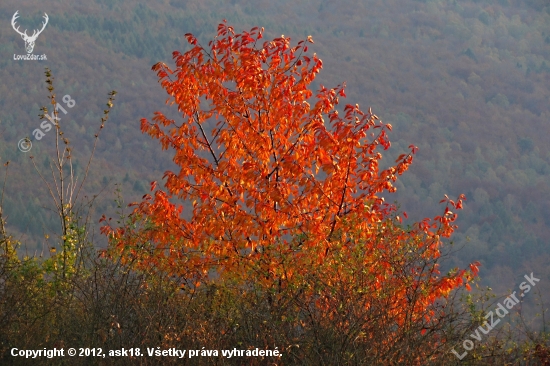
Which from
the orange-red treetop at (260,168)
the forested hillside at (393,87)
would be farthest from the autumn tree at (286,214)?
the forested hillside at (393,87)

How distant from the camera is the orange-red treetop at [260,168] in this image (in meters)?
9.42

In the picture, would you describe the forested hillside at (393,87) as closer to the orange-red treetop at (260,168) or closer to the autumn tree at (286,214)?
the orange-red treetop at (260,168)

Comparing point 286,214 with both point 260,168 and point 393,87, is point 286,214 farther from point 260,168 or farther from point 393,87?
point 393,87

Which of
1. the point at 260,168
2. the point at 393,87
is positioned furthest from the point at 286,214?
the point at 393,87

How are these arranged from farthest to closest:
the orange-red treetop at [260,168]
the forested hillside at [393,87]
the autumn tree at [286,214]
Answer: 1. the forested hillside at [393,87]
2. the orange-red treetop at [260,168]
3. the autumn tree at [286,214]

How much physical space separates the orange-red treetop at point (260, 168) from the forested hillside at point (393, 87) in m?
54.4

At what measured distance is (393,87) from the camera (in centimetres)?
15400

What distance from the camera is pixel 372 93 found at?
149m

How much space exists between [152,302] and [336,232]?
7.95 feet

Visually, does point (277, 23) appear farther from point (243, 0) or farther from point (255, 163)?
point (255, 163)

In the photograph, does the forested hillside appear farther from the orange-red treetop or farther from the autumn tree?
the autumn tree

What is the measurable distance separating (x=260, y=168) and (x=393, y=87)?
14689 cm

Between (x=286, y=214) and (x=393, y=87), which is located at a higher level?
(x=393, y=87)

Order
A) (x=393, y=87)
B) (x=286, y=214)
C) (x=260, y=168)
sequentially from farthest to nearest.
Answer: (x=393, y=87) < (x=260, y=168) < (x=286, y=214)
